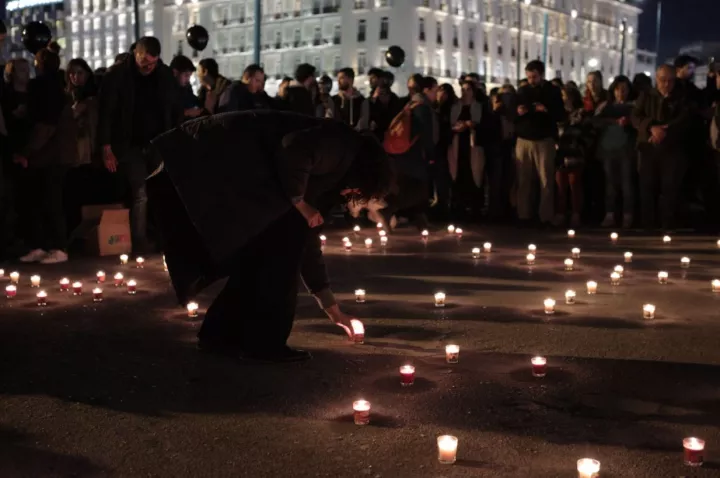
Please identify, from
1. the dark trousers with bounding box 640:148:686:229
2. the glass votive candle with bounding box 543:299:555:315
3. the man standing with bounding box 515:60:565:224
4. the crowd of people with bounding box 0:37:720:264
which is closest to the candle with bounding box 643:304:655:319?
the glass votive candle with bounding box 543:299:555:315

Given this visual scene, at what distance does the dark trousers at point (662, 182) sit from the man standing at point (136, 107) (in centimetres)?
647

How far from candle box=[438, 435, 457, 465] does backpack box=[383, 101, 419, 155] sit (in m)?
8.74

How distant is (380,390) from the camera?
192 inches

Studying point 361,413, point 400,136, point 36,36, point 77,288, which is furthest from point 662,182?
point 361,413

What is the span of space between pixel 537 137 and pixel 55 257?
22.2 feet

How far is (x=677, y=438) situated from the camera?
4.14 metres

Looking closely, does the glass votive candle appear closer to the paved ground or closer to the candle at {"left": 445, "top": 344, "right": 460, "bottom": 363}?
the paved ground

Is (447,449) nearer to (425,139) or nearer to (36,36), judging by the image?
(425,139)

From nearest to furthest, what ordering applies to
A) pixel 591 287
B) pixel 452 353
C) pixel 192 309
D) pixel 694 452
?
1. pixel 694 452
2. pixel 452 353
3. pixel 192 309
4. pixel 591 287

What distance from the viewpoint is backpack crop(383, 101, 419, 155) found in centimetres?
1234

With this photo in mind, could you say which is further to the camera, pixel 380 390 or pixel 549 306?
pixel 549 306

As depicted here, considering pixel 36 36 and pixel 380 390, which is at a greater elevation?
pixel 36 36

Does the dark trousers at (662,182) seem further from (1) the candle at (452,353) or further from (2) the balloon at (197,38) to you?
(1) the candle at (452,353)

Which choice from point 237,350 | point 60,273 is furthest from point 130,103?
point 237,350
